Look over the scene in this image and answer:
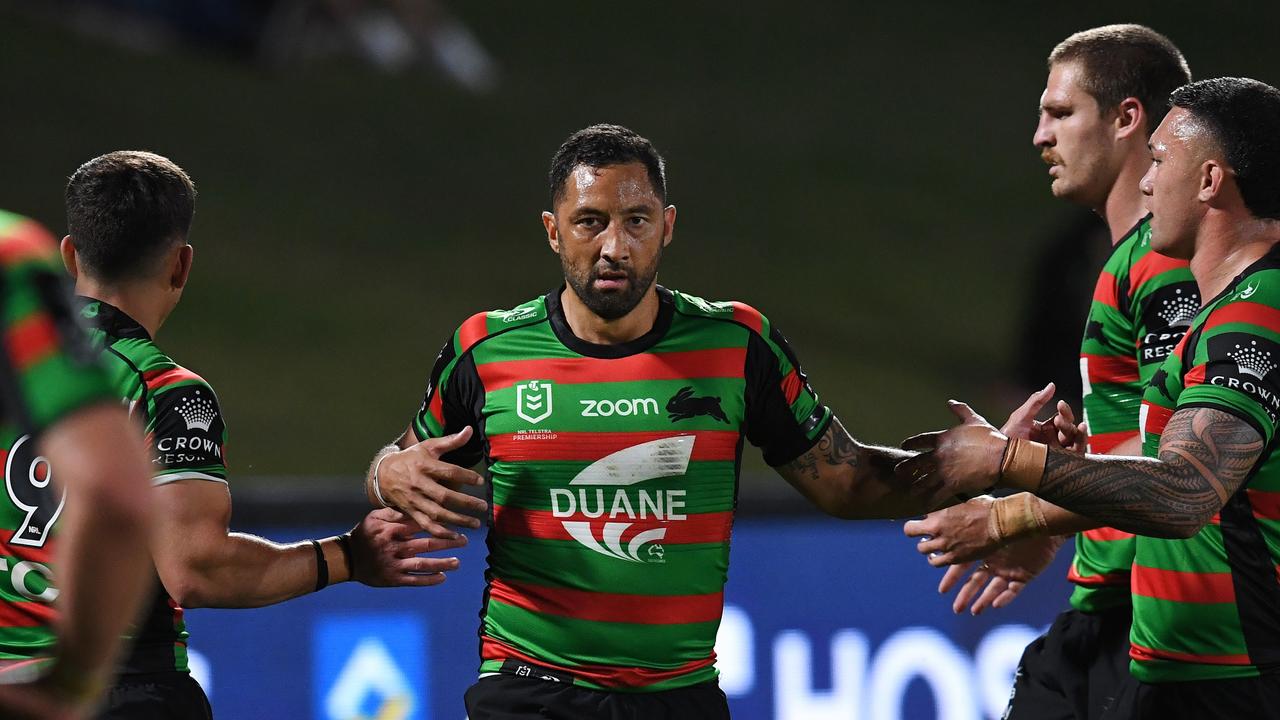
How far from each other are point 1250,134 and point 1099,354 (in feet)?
2.82

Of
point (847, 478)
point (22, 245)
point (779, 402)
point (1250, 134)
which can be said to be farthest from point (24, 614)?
point (1250, 134)

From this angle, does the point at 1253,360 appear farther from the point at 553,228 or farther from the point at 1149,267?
the point at 553,228

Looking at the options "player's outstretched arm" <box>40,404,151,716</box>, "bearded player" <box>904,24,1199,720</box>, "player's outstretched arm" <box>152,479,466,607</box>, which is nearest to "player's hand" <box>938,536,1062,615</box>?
"bearded player" <box>904,24,1199,720</box>

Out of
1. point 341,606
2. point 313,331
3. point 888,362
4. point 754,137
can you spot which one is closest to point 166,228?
point 341,606

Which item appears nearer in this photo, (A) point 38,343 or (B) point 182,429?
(A) point 38,343

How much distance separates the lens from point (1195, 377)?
3363 millimetres

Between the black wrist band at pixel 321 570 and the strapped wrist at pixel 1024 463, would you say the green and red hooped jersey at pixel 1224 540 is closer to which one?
the strapped wrist at pixel 1024 463

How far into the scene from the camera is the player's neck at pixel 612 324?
155 inches

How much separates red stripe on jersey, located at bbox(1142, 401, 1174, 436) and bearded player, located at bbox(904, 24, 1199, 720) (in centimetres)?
34

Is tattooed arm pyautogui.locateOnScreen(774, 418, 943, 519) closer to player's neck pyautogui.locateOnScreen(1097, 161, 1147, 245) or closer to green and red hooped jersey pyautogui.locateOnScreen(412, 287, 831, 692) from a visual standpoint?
green and red hooped jersey pyautogui.locateOnScreen(412, 287, 831, 692)

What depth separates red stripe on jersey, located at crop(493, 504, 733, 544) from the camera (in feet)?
12.4

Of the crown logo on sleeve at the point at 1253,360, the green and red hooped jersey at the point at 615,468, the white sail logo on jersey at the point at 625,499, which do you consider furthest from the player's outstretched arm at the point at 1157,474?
the white sail logo on jersey at the point at 625,499

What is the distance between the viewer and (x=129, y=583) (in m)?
1.96

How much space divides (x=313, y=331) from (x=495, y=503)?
25.7 ft
